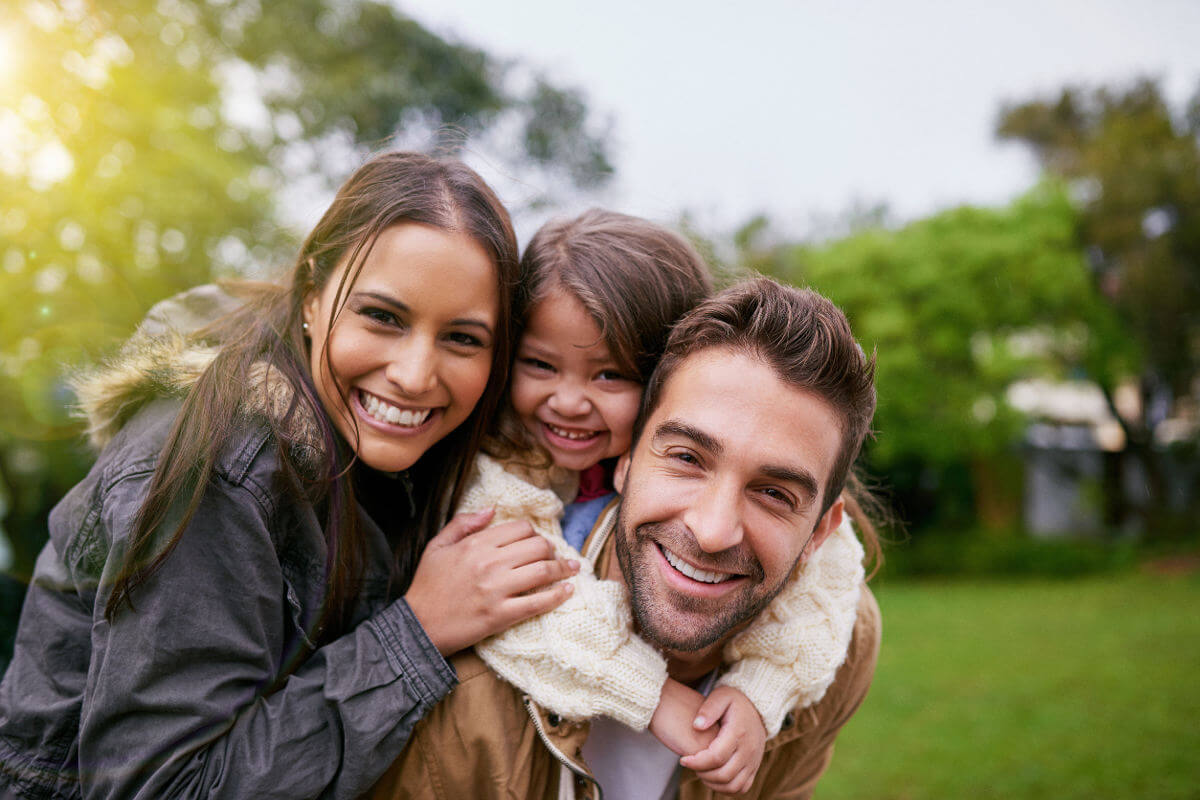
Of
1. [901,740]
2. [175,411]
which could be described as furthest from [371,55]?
[175,411]

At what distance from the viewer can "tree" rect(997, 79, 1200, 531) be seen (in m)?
19.8

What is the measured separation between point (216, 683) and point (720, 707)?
132 cm

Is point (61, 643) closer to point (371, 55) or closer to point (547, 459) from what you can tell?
point (547, 459)

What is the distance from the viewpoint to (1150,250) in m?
19.8

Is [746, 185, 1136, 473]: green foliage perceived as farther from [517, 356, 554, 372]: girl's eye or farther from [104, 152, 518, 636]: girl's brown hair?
[104, 152, 518, 636]: girl's brown hair

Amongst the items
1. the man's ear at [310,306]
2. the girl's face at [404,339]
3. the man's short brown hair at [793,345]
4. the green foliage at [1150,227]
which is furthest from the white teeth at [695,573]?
the green foliage at [1150,227]

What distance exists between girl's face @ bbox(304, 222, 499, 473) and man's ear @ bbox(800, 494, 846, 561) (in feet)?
3.72

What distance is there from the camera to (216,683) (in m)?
1.98

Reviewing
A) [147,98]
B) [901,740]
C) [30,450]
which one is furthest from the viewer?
[30,450]

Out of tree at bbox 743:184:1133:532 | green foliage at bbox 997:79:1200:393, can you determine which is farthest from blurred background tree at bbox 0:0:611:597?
green foliage at bbox 997:79:1200:393

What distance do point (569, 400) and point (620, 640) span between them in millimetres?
790

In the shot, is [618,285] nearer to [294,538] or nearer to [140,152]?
[294,538]

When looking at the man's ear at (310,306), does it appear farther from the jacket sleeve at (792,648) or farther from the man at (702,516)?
the jacket sleeve at (792,648)

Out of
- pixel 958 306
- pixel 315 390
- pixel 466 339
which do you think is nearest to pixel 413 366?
pixel 466 339
